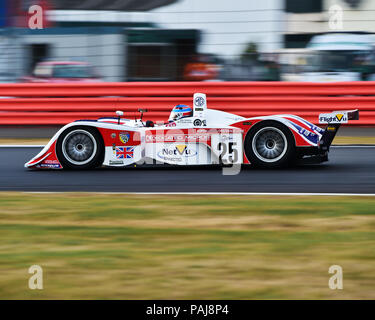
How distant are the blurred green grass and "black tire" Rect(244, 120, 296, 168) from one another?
1.74 meters

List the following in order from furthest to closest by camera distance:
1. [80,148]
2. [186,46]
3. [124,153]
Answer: [186,46]
[80,148]
[124,153]

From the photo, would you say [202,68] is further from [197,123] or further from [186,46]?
[197,123]

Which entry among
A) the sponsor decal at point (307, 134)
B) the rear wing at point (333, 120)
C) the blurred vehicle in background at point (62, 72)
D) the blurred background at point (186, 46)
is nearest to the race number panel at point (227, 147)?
the sponsor decal at point (307, 134)

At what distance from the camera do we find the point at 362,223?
19.0 ft

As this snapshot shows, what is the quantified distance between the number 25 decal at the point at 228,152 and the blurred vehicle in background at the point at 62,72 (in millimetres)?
5721

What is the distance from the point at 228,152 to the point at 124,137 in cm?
126

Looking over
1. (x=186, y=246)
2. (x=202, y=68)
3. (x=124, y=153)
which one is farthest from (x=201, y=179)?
(x=202, y=68)

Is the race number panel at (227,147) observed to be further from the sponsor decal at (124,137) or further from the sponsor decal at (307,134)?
the sponsor decal at (124,137)

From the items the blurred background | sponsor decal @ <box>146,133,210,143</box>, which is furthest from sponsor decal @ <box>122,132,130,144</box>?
the blurred background

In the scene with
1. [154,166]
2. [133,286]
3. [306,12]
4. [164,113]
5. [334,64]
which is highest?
[306,12]

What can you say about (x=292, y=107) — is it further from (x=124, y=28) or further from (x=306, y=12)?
(x=306, y=12)

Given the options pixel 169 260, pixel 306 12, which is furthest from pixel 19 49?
pixel 169 260

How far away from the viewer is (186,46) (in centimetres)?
1318

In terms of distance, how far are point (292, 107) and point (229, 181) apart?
16.8 feet
